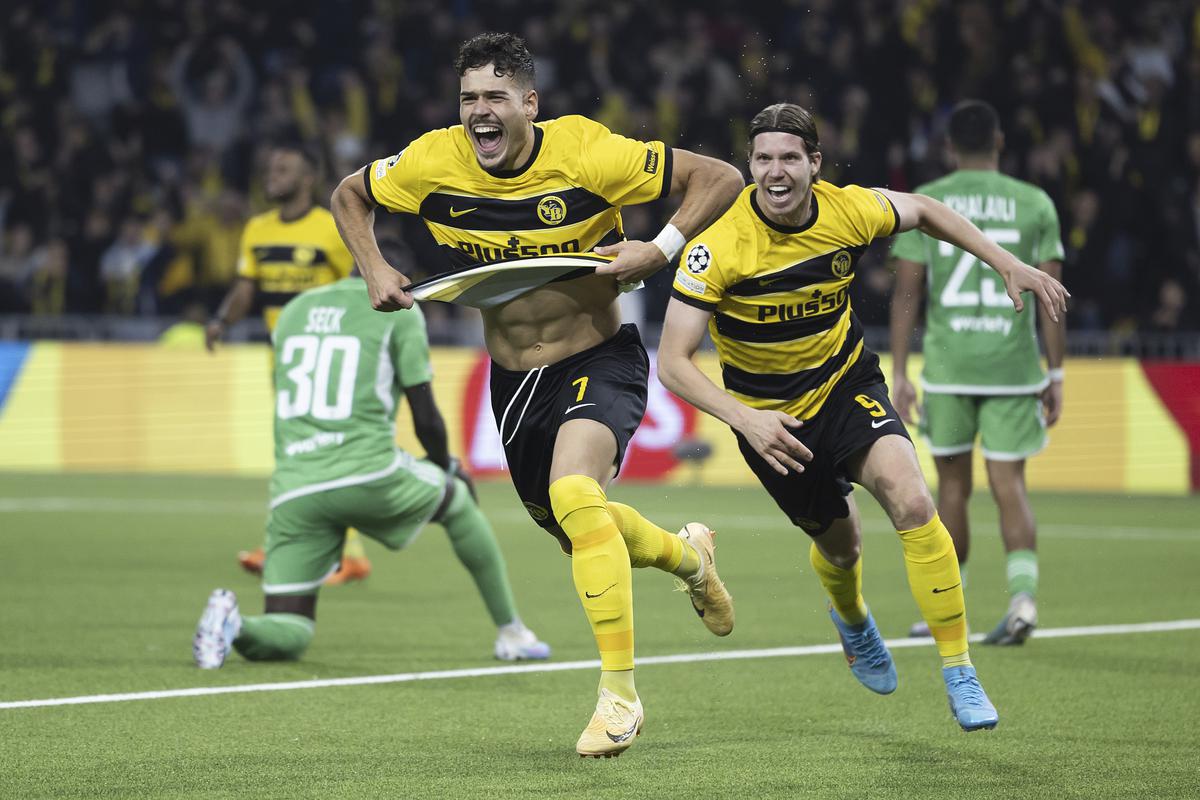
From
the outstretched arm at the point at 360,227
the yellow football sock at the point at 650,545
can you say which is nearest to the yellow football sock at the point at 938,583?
the yellow football sock at the point at 650,545

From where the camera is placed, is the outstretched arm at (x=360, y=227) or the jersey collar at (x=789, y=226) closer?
the outstretched arm at (x=360, y=227)

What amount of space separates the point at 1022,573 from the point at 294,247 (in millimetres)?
4610

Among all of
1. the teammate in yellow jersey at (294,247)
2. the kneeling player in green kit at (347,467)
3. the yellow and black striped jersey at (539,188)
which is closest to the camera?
the yellow and black striped jersey at (539,188)

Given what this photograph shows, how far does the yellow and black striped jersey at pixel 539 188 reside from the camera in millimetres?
5758

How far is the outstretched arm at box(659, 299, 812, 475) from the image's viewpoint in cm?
552

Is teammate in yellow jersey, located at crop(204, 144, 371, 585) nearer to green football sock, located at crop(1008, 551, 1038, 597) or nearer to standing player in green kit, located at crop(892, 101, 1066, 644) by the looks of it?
standing player in green kit, located at crop(892, 101, 1066, 644)

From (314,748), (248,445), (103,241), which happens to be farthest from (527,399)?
(103,241)

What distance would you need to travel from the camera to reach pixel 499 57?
18.4 feet

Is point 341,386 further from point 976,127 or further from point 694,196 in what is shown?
point 976,127

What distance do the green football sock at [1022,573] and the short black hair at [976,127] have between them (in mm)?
1833

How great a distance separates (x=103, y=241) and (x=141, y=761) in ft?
49.4

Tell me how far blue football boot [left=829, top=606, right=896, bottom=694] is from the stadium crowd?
8.26 m

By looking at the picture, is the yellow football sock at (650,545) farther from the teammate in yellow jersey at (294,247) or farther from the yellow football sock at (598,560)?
the teammate in yellow jersey at (294,247)

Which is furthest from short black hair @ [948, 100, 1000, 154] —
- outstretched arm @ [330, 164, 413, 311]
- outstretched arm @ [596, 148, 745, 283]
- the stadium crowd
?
the stadium crowd
